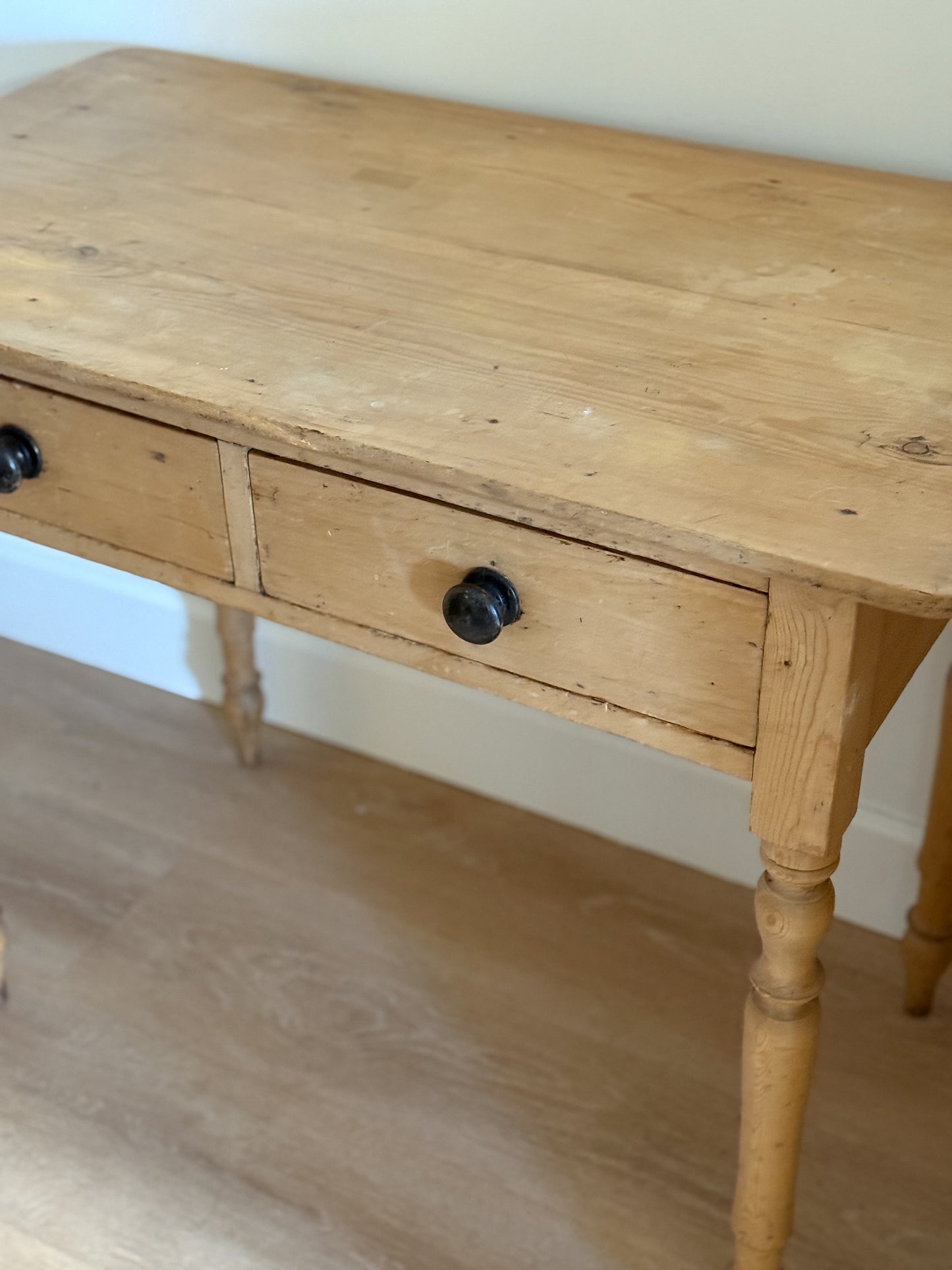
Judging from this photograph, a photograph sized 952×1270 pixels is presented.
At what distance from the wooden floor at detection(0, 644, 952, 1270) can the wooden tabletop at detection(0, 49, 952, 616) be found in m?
0.74

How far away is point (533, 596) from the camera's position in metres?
0.88

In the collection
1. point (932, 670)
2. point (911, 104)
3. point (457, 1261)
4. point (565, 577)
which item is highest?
point (911, 104)

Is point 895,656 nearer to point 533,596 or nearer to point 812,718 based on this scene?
point 812,718

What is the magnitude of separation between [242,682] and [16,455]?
73cm

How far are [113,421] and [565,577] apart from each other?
1.11ft

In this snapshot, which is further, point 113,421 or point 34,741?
point 34,741

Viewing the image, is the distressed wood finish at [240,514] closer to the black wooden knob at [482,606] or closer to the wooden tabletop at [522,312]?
the wooden tabletop at [522,312]

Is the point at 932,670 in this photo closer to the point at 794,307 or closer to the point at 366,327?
the point at 794,307

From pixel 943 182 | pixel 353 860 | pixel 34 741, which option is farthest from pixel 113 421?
pixel 34 741

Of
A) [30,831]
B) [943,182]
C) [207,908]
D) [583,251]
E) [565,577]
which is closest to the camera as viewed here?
[565,577]

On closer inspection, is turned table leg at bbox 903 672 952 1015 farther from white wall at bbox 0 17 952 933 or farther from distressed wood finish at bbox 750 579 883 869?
distressed wood finish at bbox 750 579 883 869

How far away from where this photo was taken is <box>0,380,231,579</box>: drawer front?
0.97 meters

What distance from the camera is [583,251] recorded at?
108 centimetres

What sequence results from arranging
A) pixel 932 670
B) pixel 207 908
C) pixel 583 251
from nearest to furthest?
pixel 583 251 < pixel 932 670 < pixel 207 908
